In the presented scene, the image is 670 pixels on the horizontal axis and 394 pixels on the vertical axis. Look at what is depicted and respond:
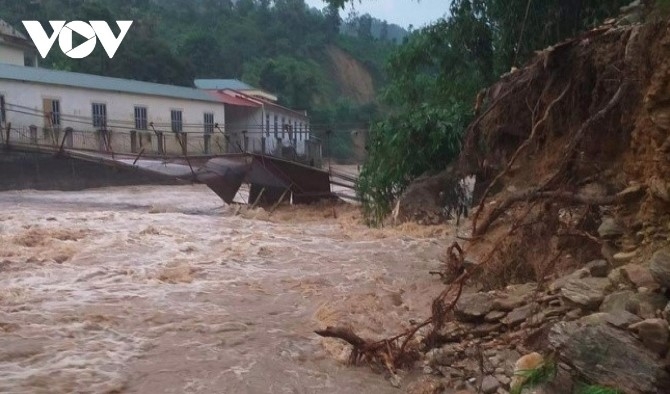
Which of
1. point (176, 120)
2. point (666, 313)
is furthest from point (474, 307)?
point (176, 120)

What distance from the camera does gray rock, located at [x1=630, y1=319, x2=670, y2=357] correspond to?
3.86m

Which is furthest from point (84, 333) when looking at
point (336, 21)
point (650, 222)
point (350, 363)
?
point (336, 21)

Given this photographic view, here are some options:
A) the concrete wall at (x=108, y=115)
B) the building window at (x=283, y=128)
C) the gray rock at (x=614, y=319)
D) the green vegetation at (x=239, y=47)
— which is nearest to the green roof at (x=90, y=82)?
the concrete wall at (x=108, y=115)

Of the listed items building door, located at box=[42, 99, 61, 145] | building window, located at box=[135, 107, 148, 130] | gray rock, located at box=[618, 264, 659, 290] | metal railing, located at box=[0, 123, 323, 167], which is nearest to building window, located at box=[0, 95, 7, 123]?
metal railing, located at box=[0, 123, 323, 167]

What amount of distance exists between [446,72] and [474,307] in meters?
10.0

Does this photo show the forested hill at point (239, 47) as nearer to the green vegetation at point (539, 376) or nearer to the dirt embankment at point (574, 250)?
the dirt embankment at point (574, 250)

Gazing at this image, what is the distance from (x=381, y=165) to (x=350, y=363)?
9.20 meters

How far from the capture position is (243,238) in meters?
13.0

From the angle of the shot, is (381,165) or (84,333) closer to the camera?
(84,333)

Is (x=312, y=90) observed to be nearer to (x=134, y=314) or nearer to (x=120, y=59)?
(x=120, y=59)

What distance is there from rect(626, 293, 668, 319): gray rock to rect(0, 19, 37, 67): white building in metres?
32.5

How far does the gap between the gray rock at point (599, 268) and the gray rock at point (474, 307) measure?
0.84m

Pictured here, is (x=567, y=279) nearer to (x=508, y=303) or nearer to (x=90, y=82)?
(x=508, y=303)

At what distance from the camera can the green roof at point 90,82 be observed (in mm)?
26688
